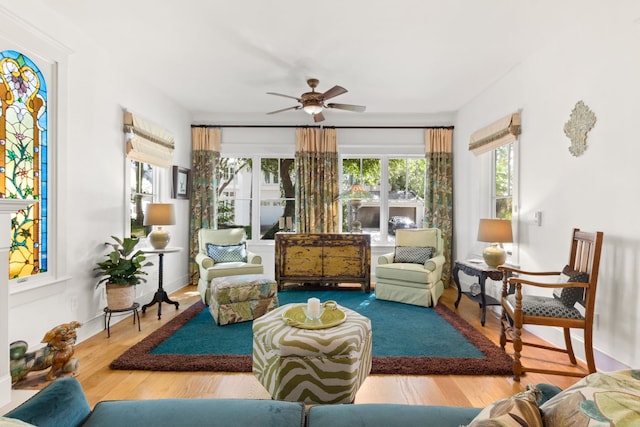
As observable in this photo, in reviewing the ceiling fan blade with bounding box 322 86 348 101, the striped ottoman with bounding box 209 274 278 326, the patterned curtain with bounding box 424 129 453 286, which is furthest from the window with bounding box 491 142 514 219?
the striped ottoman with bounding box 209 274 278 326

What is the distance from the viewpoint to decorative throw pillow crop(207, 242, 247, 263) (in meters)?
4.39

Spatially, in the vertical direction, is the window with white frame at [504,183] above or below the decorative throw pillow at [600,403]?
above

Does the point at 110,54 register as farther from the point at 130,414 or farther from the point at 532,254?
the point at 532,254

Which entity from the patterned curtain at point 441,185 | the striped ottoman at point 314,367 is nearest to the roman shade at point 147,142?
the striped ottoman at point 314,367

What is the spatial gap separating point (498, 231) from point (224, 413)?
3.31 m

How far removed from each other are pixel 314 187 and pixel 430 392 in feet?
12.1

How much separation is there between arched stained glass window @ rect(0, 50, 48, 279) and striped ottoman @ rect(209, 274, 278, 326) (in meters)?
1.45

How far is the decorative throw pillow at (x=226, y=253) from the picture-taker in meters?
4.39

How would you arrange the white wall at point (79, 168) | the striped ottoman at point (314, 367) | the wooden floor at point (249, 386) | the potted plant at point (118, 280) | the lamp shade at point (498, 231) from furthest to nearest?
the lamp shade at point (498, 231) < the potted plant at point (118, 280) < the white wall at point (79, 168) < the wooden floor at point (249, 386) < the striped ottoman at point (314, 367)

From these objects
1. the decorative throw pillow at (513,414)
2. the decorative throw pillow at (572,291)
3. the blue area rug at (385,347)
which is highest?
the decorative throw pillow at (513,414)

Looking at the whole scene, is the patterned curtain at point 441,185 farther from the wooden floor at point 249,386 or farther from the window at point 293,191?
the wooden floor at point 249,386

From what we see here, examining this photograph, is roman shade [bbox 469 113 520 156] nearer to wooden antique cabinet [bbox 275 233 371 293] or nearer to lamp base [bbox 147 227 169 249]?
wooden antique cabinet [bbox 275 233 371 293]

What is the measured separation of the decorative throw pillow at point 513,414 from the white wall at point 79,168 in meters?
3.04

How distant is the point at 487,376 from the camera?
8.00ft
